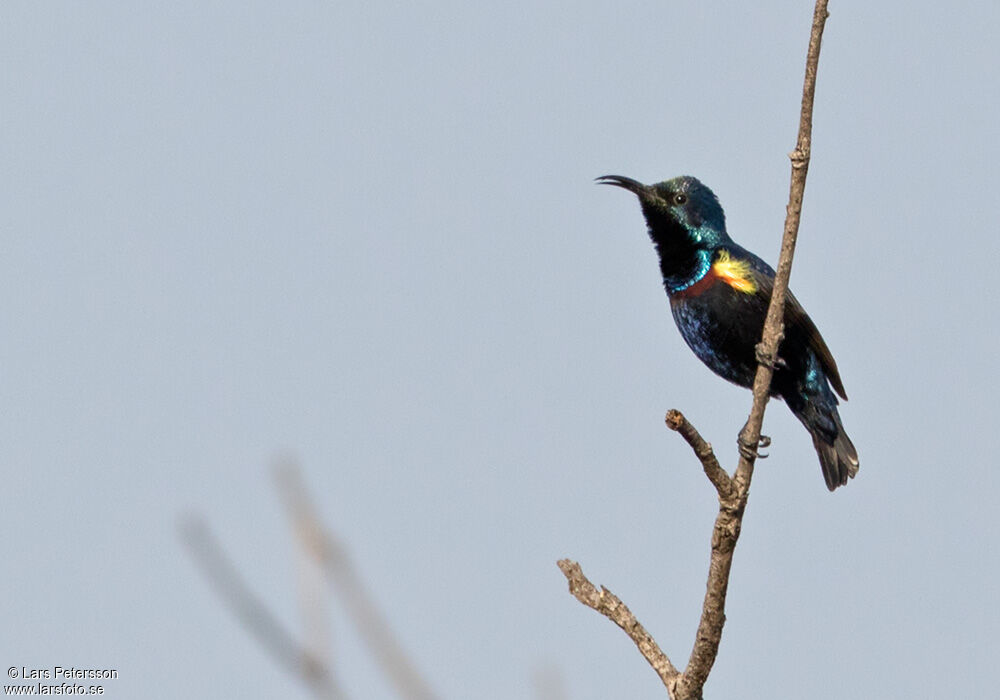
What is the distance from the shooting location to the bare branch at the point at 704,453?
493cm

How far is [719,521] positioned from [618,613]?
57 cm

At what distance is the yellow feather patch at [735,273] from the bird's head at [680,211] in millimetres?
161

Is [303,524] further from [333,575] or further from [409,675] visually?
[409,675]

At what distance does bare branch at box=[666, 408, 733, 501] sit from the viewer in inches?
194

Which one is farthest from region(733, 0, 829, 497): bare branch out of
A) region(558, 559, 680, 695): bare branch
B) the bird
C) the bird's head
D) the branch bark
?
the bird's head

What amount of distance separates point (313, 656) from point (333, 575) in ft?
0.72

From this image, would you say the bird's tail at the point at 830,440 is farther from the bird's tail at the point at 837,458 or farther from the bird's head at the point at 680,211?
the bird's head at the point at 680,211

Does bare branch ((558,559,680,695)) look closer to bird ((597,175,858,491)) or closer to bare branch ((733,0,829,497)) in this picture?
bare branch ((733,0,829,497))

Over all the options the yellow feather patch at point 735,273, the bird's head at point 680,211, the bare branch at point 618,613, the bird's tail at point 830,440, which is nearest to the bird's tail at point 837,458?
Result: the bird's tail at point 830,440

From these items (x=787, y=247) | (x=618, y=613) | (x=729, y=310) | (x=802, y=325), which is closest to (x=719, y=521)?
(x=618, y=613)

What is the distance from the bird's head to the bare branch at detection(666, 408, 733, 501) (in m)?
3.52

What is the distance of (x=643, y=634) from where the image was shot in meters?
5.05

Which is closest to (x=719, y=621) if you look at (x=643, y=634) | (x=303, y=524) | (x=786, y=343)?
(x=643, y=634)

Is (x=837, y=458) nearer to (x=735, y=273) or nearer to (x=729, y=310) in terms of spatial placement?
(x=729, y=310)
